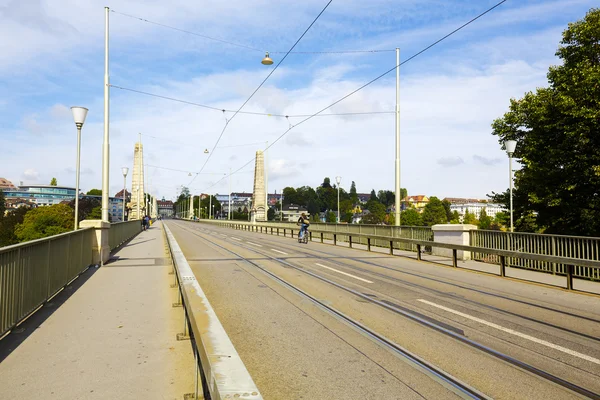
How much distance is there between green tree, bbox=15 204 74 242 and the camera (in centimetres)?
8188

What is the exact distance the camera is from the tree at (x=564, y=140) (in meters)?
22.7

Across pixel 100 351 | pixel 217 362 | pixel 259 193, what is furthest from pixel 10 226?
pixel 217 362

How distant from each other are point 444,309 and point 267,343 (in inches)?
141

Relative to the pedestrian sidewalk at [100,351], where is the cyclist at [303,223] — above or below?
above

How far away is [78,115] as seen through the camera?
15469mm

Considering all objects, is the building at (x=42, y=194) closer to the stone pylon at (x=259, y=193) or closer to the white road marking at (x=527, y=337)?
the stone pylon at (x=259, y=193)

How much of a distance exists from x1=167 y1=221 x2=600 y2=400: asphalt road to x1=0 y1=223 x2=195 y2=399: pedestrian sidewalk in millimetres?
834

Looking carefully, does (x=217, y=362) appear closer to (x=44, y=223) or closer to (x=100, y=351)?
(x=100, y=351)

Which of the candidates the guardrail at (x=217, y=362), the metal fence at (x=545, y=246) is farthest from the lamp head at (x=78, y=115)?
the metal fence at (x=545, y=246)

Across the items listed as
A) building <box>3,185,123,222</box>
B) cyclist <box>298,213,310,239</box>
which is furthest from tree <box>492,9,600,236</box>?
building <box>3,185,123,222</box>

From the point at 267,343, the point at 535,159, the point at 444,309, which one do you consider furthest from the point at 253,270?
the point at 535,159

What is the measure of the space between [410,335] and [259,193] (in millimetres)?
56889

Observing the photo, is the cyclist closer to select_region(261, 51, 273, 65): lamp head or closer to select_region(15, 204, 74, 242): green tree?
select_region(261, 51, 273, 65): lamp head

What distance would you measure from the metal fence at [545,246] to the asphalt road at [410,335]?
5.86ft
